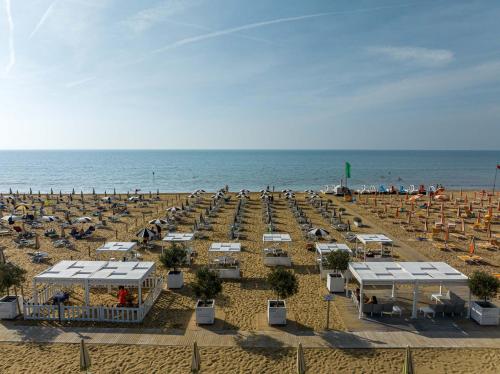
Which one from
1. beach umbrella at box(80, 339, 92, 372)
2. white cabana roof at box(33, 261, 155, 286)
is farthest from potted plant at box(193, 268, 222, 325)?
beach umbrella at box(80, 339, 92, 372)

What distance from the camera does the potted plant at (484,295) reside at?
1057cm

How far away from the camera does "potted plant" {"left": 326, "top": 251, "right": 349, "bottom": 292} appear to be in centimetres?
1320

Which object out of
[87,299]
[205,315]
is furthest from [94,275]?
[205,315]

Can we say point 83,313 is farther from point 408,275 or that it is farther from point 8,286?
point 408,275

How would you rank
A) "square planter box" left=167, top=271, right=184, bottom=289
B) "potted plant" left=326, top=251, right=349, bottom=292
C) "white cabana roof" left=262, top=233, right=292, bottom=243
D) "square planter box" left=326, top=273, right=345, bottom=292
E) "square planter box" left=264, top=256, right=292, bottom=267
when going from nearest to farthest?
"potted plant" left=326, top=251, right=349, bottom=292 → "square planter box" left=326, top=273, right=345, bottom=292 → "square planter box" left=167, top=271, right=184, bottom=289 → "square planter box" left=264, top=256, right=292, bottom=267 → "white cabana roof" left=262, top=233, right=292, bottom=243

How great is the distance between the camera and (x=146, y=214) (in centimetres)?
3094

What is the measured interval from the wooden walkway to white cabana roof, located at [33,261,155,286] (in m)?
1.48

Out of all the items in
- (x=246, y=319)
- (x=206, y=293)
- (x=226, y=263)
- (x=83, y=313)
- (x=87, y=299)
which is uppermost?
(x=206, y=293)

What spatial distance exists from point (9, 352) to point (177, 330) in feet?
14.5

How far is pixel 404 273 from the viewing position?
458 inches

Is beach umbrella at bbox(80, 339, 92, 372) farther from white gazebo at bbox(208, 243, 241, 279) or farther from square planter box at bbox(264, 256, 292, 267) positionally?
square planter box at bbox(264, 256, 292, 267)

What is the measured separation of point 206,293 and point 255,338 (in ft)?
6.98

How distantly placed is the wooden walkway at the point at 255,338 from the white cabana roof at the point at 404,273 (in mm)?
1572

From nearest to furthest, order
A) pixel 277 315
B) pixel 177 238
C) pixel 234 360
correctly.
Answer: pixel 234 360, pixel 277 315, pixel 177 238
